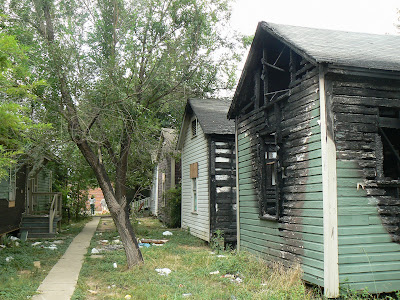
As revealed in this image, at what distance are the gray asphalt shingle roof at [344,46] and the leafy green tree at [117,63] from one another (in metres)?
4.78

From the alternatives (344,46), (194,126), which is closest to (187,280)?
(344,46)

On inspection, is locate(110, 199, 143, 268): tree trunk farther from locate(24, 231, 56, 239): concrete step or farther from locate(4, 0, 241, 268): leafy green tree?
locate(24, 231, 56, 239): concrete step

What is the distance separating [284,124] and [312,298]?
348 cm

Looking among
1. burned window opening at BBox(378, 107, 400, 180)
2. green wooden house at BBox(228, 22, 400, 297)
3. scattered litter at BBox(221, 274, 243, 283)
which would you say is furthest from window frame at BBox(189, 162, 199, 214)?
burned window opening at BBox(378, 107, 400, 180)

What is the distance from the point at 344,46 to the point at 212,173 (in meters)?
6.88

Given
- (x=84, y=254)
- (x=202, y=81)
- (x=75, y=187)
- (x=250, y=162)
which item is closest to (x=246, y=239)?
(x=250, y=162)

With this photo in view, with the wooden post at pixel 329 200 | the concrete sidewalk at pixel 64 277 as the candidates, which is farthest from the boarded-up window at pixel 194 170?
the wooden post at pixel 329 200

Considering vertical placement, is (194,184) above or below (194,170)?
below

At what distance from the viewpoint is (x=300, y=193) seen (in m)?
7.47

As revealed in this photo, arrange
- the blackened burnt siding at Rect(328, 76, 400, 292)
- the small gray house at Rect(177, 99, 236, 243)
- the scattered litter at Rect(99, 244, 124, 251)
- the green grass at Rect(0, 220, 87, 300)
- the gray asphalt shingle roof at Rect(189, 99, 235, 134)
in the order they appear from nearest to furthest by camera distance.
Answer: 1. the blackened burnt siding at Rect(328, 76, 400, 292)
2. the green grass at Rect(0, 220, 87, 300)
3. the scattered litter at Rect(99, 244, 124, 251)
4. the small gray house at Rect(177, 99, 236, 243)
5. the gray asphalt shingle roof at Rect(189, 99, 235, 134)

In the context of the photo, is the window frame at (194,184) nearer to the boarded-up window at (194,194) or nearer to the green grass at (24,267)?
the boarded-up window at (194,194)

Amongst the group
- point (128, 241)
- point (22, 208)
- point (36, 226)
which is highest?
point (22, 208)

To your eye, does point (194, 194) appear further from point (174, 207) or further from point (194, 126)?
point (174, 207)

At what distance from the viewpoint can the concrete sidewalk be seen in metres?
7.15
